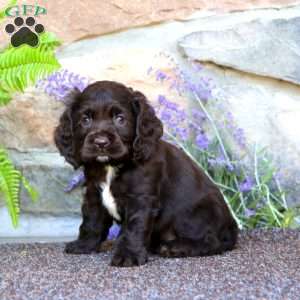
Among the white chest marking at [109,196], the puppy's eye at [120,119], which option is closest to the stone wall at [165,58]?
the white chest marking at [109,196]

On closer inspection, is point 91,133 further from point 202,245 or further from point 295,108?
point 295,108

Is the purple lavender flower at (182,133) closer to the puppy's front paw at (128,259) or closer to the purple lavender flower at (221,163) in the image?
Answer: the purple lavender flower at (221,163)

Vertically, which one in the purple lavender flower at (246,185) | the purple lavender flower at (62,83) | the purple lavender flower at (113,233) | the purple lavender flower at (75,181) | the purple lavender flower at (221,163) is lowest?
the purple lavender flower at (113,233)

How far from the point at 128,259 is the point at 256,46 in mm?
1519

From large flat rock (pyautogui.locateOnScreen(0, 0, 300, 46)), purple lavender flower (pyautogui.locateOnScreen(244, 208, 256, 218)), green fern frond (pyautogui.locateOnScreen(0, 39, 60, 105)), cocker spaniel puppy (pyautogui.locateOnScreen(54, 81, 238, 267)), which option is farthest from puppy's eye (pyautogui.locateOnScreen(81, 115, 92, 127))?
purple lavender flower (pyautogui.locateOnScreen(244, 208, 256, 218))

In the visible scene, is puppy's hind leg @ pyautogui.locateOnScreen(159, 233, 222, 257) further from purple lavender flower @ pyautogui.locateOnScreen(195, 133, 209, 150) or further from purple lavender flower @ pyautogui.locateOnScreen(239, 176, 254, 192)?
purple lavender flower @ pyautogui.locateOnScreen(195, 133, 209, 150)

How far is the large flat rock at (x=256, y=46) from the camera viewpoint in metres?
4.17

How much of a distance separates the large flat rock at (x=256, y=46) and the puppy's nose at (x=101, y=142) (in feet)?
3.81

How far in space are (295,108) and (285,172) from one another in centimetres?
35

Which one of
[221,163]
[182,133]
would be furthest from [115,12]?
[221,163]

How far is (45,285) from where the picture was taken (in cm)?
289

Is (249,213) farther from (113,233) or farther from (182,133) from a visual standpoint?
(113,233)

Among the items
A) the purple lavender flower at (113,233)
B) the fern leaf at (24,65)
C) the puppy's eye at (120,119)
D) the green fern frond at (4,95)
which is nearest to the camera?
the puppy's eye at (120,119)

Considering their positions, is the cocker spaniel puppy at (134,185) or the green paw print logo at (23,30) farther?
the green paw print logo at (23,30)
